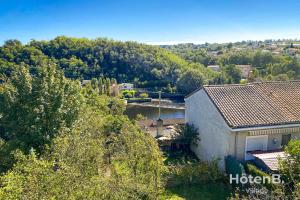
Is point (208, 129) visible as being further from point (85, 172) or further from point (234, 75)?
point (234, 75)

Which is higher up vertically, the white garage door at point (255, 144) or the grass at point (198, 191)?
the white garage door at point (255, 144)

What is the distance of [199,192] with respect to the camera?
54.6 feet

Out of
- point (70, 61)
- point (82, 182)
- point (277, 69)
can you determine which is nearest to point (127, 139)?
point (82, 182)

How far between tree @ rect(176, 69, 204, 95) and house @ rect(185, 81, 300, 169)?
53873mm

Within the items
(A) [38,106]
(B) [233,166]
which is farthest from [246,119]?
(A) [38,106]

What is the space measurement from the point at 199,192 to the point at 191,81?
61.9 metres

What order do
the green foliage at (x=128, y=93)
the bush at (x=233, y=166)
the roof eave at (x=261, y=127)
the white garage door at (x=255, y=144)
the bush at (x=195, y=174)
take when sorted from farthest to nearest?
the green foliage at (x=128, y=93) < the white garage door at (x=255, y=144) < the bush at (x=195, y=174) < the roof eave at (x=261, y=127) < the bush at (x=233, y=166)

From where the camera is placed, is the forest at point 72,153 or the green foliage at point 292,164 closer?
the forest at point 72,153

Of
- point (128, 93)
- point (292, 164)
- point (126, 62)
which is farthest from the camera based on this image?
point (126, 62)

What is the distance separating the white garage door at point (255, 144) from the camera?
17.9 m

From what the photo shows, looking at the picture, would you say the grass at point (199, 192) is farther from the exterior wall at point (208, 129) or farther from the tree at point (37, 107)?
the tree at point (37, 107)

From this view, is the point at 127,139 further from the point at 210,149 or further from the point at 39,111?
the point at 210,149

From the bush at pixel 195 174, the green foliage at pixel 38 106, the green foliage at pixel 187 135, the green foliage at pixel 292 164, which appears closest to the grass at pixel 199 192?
the bush at pixel 195 174

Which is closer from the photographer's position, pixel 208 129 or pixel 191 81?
pixel 208 129
